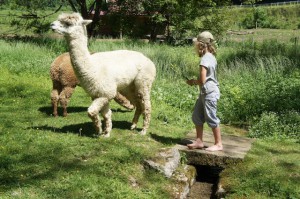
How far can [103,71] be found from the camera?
21.4 feet

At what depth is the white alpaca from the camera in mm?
6309

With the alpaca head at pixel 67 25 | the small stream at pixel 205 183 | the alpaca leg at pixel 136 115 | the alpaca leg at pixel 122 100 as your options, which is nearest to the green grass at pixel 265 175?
the small stream at pixel 205 183

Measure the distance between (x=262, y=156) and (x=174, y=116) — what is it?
276cm

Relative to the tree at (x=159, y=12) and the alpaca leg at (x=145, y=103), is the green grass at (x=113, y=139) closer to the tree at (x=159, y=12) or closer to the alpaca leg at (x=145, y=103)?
the alpaca leg at (x=145, y=103)

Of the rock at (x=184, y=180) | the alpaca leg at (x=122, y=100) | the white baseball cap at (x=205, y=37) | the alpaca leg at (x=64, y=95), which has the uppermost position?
the white baseball cap at (x=205, y=37)

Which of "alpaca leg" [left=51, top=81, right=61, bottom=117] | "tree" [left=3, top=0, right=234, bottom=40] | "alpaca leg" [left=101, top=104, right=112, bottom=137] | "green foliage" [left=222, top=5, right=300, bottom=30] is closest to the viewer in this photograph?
"alpaca leg" [left=101, top=104, right=112, bottom=137]

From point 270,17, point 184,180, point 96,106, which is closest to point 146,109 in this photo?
point 96,106

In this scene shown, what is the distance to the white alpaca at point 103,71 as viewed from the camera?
6309 mm

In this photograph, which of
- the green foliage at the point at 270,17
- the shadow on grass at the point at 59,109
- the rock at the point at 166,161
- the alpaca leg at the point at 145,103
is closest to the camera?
the rock at the point at 166,161

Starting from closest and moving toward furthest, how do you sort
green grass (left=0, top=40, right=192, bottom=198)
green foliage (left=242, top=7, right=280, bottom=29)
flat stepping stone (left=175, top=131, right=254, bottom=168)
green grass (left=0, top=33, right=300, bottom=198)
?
green grass (left=0, top=40, right=192, bottom=198) < green grass (left=0, top=33, right=300, bottom=198) < flat stepping stone (left=175, top=131, right=254, bottom=168) < green foliage (left=242, top=7, right=280, bottom=29)

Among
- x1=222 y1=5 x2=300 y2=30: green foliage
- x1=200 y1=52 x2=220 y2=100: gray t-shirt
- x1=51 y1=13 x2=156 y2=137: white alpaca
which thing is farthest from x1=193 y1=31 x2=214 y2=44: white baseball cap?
x1=222 y1=5 x2=300 y2=30: green foliage

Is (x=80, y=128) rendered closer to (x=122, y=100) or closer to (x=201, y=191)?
(x=122, y=100)

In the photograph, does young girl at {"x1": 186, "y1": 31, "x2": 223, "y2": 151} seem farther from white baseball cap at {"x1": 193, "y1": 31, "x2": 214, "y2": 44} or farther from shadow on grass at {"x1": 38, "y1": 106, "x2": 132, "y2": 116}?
shadow on grass at {"x1": 38, "y1": 106, "x2": 132, "y2": 116}

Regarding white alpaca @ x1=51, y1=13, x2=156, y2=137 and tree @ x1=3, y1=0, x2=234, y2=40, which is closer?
white alpaca @ x1=51, y1=13, x2=156, y2=137
